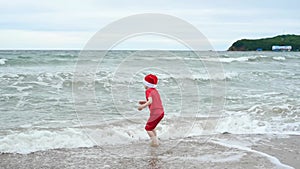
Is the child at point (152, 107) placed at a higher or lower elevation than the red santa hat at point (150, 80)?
lower

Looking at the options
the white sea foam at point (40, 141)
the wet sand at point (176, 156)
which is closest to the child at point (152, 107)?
the wet sand at point (176, 156)

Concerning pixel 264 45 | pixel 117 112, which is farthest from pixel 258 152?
pixel 264 45

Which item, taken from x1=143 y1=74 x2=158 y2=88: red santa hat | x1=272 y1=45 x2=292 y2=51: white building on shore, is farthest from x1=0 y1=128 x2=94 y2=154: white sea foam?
x1=272 y1=45 x2=292 y2=51: white building on shore

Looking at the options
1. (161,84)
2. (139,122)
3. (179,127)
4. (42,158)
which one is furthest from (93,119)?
(161,84)

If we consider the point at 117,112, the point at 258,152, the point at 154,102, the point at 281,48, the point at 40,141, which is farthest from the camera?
the point at 281,48

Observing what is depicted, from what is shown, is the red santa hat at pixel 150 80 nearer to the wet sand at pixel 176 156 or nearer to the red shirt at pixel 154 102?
the red shirt at pixel 154 102

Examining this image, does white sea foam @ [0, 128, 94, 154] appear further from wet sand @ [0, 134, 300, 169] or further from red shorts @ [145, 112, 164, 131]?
red shorts @ [145, 112, 164, 131]

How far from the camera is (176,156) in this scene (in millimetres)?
5863

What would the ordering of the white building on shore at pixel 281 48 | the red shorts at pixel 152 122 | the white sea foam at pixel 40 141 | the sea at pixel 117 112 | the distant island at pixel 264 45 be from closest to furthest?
the white sea foam at pixel 40 141, the red shorts at pixel 152 122, the sea at pixel 117 112, the white building on shore at pixel 281 48, the distant island at pixel 264 45

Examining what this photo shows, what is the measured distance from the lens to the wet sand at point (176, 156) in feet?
17.9

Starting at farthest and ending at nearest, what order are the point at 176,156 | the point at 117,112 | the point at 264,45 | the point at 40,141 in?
the point at 264,45
the point at 117,112
the point at 40,141
the point at 176,156

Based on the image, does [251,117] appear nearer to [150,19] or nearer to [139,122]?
[139,122]

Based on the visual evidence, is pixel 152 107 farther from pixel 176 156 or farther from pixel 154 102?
pixel 176 156

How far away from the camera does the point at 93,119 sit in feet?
29.2
